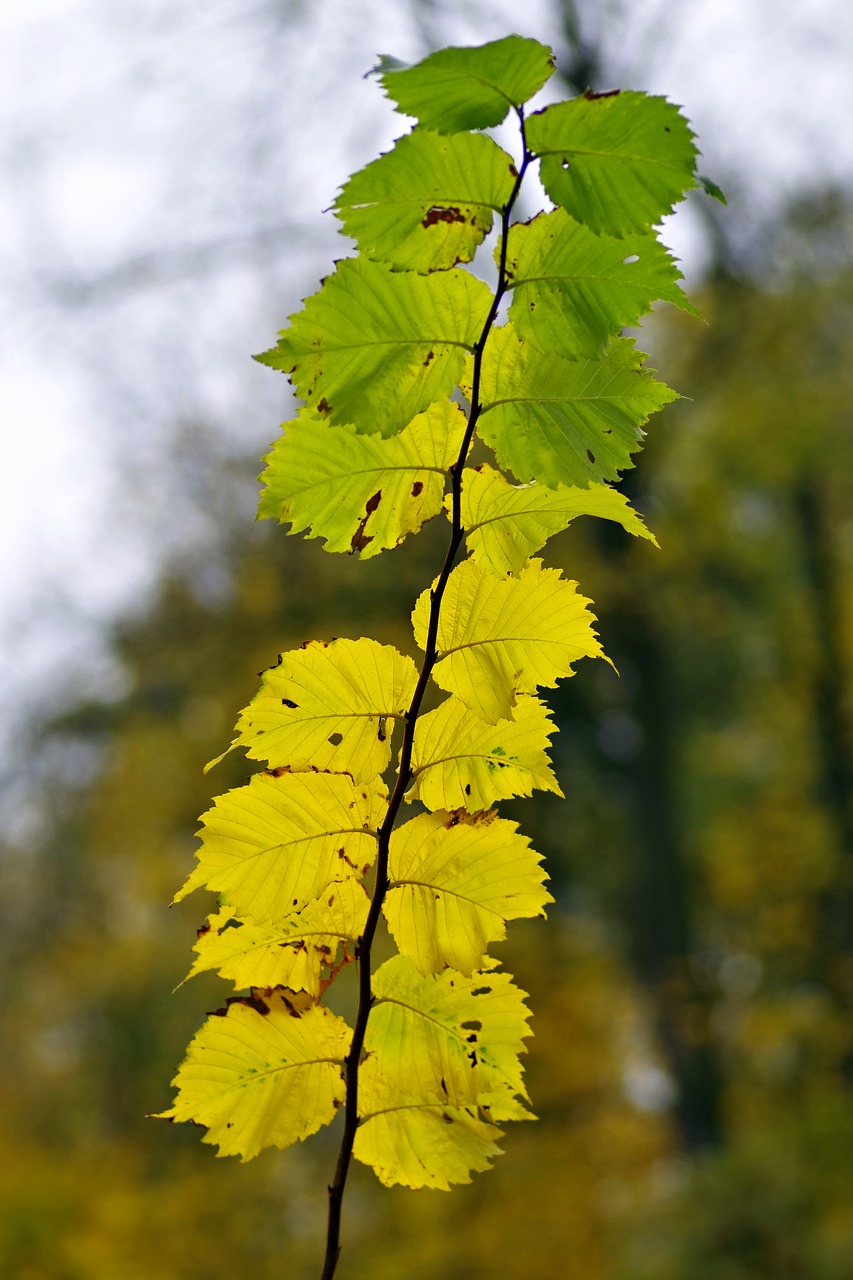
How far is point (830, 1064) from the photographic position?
5.84 m

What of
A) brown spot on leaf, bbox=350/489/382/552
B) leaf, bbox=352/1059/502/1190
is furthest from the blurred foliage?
brown spot on leaf, bbox=350/489/382/552

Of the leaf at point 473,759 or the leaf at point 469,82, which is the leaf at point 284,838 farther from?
the leaf at point 469,82

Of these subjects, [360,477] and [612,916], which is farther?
[612,916]

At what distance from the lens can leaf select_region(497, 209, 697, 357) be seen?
276 millimetres

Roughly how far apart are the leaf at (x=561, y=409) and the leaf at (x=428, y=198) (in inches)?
1.1

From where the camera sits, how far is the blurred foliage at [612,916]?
418 centimetres

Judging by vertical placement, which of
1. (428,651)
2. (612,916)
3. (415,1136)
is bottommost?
(415,1136)

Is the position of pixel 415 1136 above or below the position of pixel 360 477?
below

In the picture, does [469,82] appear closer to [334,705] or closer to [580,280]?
[580,280]

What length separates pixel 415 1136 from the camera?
33cm

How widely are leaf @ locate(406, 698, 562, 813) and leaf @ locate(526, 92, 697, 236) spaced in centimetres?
14

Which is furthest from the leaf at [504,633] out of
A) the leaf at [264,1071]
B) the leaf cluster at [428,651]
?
the leaf at [264,1071]

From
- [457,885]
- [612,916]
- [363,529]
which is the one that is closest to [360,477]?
[363,529]

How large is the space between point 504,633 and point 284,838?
85 millimetres
